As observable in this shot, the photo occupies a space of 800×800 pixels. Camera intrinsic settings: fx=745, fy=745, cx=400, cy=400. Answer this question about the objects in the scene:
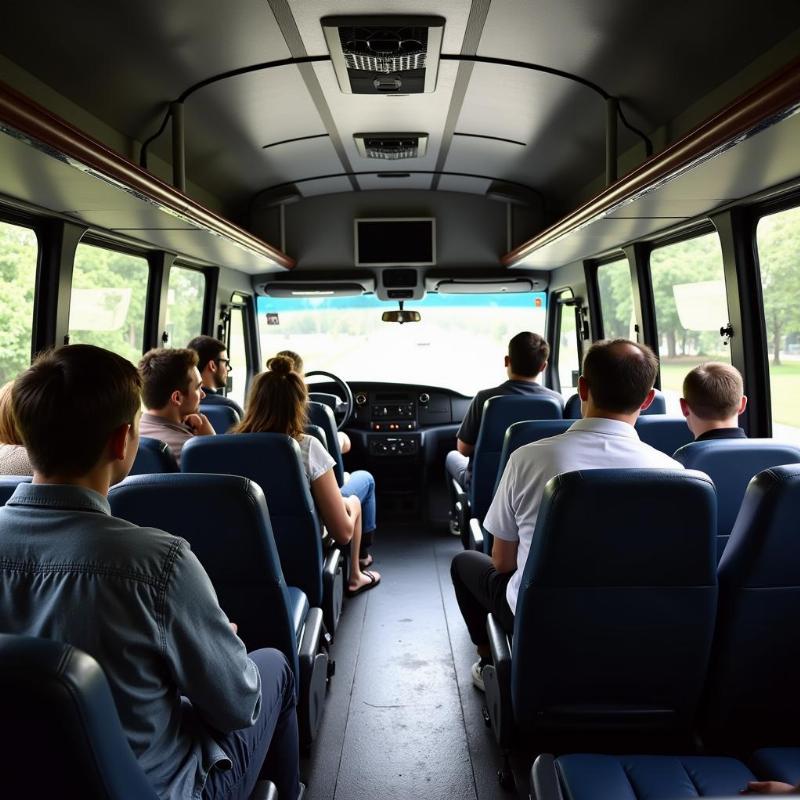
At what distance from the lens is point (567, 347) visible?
822 centimetres

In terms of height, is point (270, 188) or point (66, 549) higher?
point (270, 188)

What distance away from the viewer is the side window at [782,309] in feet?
13.8

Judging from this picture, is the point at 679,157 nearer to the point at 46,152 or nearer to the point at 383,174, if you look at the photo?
the point at 46,152

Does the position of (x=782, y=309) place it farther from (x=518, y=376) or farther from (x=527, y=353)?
(x=518, y=376)

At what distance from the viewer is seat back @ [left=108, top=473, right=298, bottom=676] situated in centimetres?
217

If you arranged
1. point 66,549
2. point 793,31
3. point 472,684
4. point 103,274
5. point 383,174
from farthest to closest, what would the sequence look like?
point 383,174 → point 103,274 → point 472,684 → point 793,31 → point 66,549

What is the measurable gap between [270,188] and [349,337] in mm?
1823

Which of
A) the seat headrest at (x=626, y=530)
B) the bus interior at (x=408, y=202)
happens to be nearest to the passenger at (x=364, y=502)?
the bus interior at (x=408, y=202)

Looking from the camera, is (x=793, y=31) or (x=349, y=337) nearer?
(x=793, y=31)

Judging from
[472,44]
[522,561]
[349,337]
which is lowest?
[522,561]

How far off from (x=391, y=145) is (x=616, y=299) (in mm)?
2471

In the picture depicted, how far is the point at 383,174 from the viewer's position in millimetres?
7289

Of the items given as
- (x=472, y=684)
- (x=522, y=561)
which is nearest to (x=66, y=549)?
(x=522, y=561)

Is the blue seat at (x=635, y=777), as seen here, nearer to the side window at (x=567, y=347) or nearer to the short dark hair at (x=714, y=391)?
the short dark hair at (x=714, y=391)
